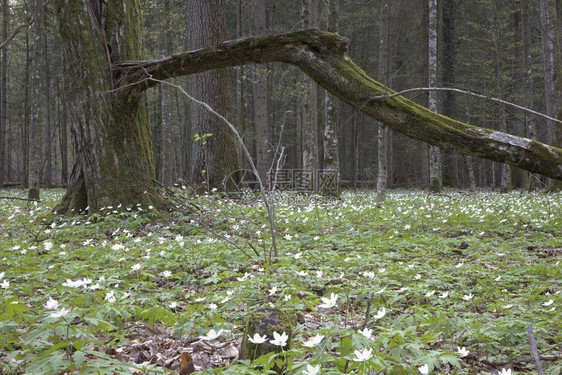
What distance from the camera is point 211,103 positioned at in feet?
39.2

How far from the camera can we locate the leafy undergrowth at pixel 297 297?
6.80 feet

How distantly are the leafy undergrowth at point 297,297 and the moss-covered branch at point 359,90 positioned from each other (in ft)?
3.83

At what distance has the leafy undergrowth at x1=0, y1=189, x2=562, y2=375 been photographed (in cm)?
207

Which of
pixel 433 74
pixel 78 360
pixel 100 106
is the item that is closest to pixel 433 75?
pixel 433 74

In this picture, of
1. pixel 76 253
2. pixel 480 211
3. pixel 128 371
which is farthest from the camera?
pixel 480 211

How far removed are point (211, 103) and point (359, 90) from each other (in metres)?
6.45

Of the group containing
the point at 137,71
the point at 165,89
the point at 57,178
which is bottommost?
the point at 57,178

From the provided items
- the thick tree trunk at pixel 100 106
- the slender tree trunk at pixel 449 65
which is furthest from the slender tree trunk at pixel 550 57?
the thick tree trunk at pixel 100 106

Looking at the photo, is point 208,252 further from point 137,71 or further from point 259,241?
point 137,71

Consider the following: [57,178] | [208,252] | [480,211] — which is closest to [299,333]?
[208,252]

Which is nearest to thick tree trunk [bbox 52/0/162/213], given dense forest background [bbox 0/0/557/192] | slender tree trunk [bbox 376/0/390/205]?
slender tree trunk [bbox 376/0/390/205]

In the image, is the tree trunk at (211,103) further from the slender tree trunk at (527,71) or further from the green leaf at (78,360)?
the slender tree trunk at (527,71)

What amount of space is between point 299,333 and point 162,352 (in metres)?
0.93

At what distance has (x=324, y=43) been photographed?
657cm
